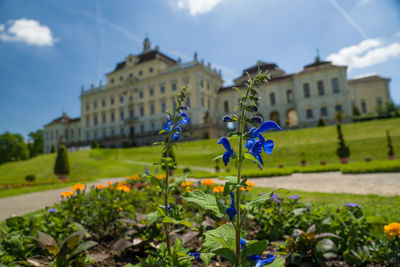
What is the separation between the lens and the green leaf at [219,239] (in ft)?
4.04

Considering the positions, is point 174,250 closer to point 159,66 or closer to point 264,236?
point 264,236

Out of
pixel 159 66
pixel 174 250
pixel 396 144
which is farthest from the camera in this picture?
pixel 159 66

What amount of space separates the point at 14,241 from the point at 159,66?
4114 cm

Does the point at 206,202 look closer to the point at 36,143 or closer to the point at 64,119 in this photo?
the point at 64,119

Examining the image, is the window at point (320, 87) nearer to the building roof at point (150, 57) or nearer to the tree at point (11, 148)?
the building roof at point (150, 57)

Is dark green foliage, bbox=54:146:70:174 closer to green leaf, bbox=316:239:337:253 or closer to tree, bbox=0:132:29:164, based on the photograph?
green leaf, bbox=316:239:337:253

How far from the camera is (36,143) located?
61.5 meters

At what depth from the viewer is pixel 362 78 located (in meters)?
47.7

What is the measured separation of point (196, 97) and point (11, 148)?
42870 millimetres

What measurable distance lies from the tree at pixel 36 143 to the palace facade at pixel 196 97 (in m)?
20.4

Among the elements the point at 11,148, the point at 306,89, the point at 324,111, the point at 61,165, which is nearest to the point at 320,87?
the point at 306,89

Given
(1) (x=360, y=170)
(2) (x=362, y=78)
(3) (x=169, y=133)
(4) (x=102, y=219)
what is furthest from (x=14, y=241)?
(2) (x=362, y=78)

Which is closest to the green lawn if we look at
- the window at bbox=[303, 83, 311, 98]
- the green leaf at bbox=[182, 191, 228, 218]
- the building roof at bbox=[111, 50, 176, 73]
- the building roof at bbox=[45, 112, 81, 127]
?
the green leaf at bbox=[182, 191, 228, 218]

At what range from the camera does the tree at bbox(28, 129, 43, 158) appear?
60641 mm
